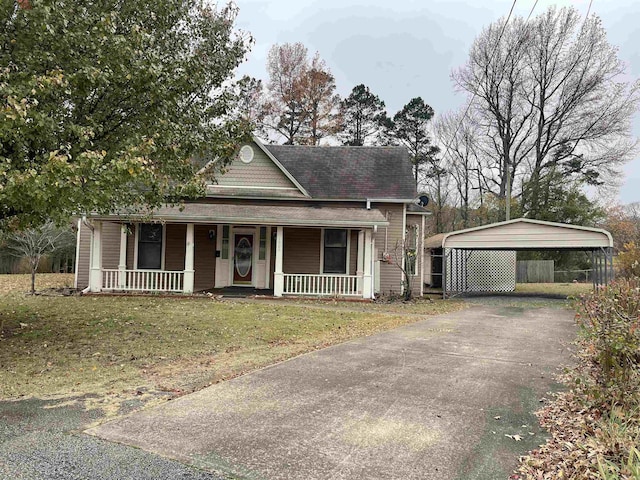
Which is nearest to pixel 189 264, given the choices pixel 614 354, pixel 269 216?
pixel 269 216

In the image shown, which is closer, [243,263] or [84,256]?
[84,256]

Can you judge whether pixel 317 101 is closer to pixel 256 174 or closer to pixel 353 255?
pixel 256 174

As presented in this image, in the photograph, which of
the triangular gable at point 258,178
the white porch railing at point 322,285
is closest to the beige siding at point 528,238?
the white porch railing at point 322,285

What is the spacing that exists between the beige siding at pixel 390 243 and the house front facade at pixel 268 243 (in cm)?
4

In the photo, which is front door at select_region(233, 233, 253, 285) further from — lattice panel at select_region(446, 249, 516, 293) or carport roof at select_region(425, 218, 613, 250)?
lattice panel at select_region(446, 249, 516, 293)

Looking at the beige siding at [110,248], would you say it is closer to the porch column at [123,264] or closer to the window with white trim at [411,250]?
the porch column at [123,264]

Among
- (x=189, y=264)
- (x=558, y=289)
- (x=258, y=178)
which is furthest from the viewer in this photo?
(x=558, y=289)

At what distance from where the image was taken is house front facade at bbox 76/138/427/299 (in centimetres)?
1473

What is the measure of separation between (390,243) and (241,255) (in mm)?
5302

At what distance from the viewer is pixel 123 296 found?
45.7 feet

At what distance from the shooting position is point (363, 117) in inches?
1433

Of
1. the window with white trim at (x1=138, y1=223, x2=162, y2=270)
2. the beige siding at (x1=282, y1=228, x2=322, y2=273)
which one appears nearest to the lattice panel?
the beige siding at (x1=282, y1=228, x2=322, y2=273)

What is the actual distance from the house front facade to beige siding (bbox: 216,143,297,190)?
35mm

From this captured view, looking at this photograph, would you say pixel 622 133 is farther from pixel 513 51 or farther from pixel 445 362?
pixel 445 362
